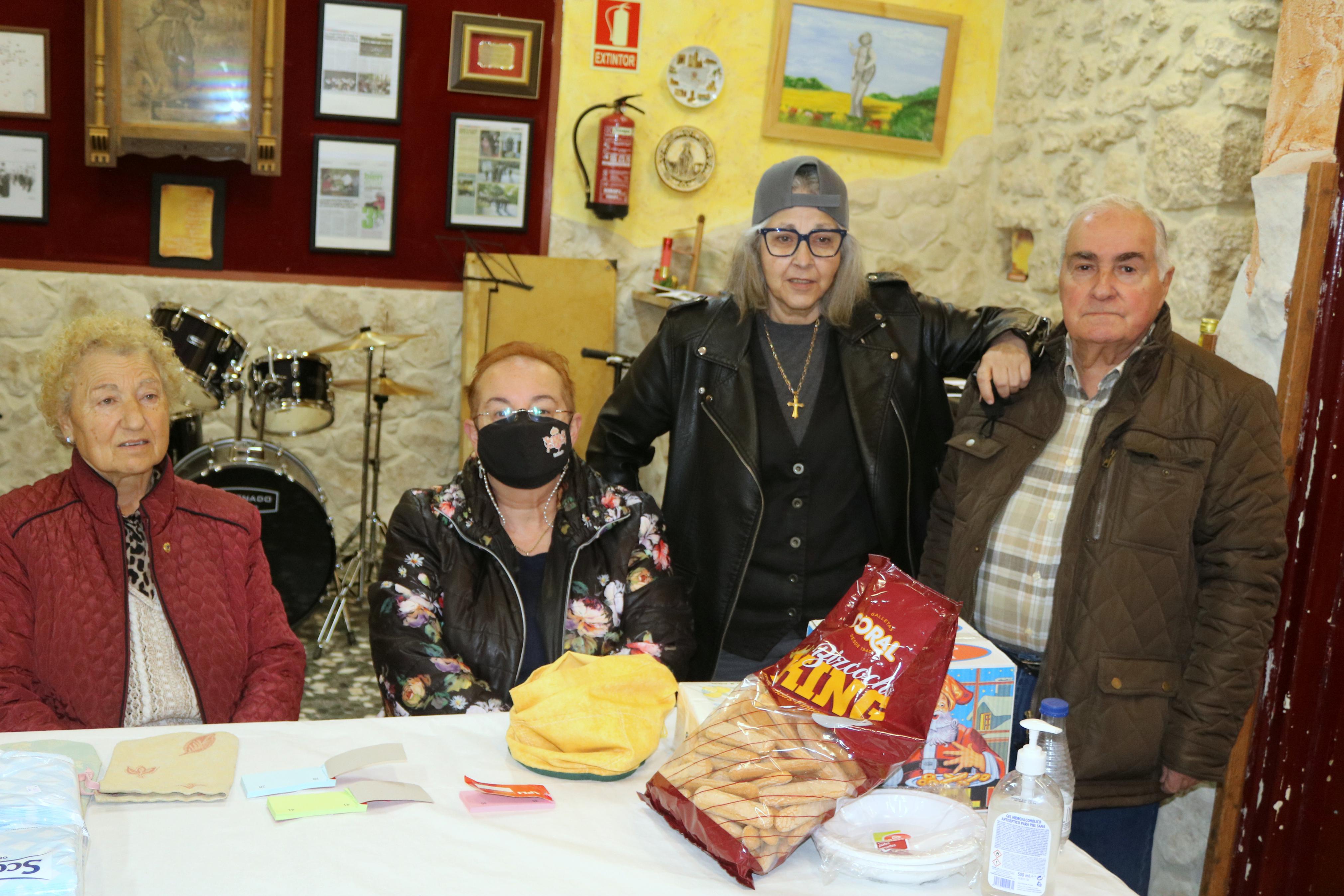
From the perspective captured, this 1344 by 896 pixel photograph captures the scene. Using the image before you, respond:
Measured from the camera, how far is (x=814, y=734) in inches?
54.3

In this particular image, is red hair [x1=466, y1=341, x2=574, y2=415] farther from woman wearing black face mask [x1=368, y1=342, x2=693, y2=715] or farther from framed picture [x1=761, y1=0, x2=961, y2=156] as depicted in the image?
framed picture [x1=761, y1=0, x2=961, y2=156]

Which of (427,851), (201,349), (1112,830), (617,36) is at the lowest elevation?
(1112,830)

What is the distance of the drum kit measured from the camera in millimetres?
4012

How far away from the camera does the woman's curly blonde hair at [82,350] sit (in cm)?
212

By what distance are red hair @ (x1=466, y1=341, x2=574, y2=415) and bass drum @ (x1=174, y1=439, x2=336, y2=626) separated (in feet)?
7.17

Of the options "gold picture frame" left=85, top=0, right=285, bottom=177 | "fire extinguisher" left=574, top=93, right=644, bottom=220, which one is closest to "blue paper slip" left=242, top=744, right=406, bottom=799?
"fire extinguisher" left=574, top=93, right=644, bottom=220

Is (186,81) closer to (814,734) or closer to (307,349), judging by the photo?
(307,349)

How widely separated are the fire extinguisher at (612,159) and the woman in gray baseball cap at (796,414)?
7.46 ft

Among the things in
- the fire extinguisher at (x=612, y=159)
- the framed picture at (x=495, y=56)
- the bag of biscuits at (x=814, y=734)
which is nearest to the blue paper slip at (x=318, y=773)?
the bag of biscuits at (x=814, y=734)

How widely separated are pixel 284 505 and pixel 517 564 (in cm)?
232

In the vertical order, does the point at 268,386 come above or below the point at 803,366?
below

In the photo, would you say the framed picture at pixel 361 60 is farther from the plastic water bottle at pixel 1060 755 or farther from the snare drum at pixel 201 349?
the plastic water bottle at pixel 1060 755

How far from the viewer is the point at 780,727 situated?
1.40m

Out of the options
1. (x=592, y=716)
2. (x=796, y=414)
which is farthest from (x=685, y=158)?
(x=592, y=716)
